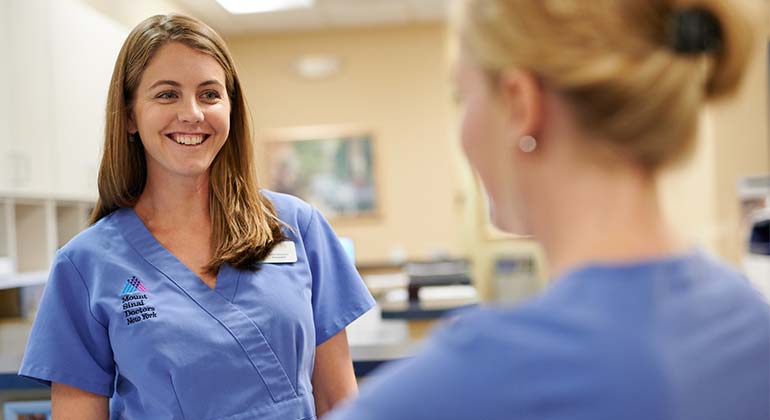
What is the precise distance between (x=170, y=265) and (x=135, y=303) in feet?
0.32

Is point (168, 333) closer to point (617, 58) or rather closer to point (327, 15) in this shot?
point (617, 58)

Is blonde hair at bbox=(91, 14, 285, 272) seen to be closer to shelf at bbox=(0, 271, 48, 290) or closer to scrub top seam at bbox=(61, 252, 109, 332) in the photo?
scrub top seam at bbox=(61, 252, 109, 332)

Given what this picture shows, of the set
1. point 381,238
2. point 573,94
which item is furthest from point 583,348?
point 381,238

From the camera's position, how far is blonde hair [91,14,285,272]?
134 centimetres

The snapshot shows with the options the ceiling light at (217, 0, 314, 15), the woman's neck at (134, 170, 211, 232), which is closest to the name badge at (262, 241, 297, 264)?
the woman's neck at (134, 170, 211, 232)

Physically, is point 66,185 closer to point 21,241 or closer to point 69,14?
point 21,241

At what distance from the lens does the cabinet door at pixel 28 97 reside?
11.1ft

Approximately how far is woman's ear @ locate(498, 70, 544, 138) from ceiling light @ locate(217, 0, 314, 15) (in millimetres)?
5503

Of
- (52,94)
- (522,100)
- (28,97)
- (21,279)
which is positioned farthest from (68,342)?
(52,94)

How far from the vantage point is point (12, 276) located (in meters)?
3.36

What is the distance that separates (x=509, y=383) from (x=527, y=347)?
0.03 metres

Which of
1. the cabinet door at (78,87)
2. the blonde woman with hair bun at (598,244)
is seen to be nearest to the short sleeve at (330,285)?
the blonde woman with hair bun at (598,244)

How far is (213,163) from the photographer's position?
4.71ft

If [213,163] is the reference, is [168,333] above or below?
below
